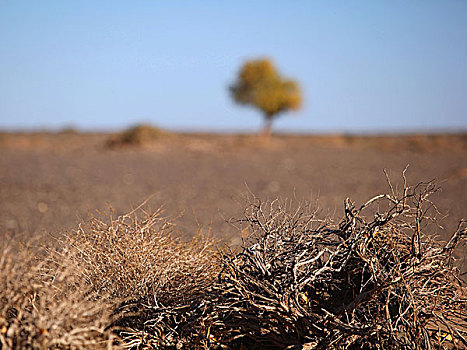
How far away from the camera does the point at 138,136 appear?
25.5 m

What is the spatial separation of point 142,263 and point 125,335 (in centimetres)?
45

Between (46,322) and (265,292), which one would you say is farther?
(265,292)

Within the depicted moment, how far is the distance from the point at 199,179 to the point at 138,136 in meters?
11.4

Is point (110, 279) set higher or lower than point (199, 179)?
higher

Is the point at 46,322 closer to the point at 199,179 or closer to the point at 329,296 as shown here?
the point at 329,296

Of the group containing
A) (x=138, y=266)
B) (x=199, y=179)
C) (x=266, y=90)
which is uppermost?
(x=266, y=90)

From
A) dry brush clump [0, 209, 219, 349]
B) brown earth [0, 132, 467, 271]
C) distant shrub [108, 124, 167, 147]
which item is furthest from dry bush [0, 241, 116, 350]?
distant shrub [108, 124, 167, 147]

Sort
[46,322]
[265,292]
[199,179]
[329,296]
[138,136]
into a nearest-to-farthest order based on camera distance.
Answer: [46,322]
[265,292]
[329,296]
[199,179]
[138,136]

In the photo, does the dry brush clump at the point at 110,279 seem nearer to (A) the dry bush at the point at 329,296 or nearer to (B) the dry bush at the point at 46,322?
(B) the dry bush at the point at 46,322

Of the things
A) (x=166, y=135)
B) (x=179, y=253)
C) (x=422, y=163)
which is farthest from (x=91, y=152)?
(x=179, y=253)

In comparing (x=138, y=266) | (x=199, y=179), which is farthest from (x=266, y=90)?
(x=138, y=266)

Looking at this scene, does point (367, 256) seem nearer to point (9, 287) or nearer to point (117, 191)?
point (9, 287)

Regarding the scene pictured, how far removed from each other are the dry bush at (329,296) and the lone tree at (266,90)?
124ft

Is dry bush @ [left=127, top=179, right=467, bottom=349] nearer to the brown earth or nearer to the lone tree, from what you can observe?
the brown earth
